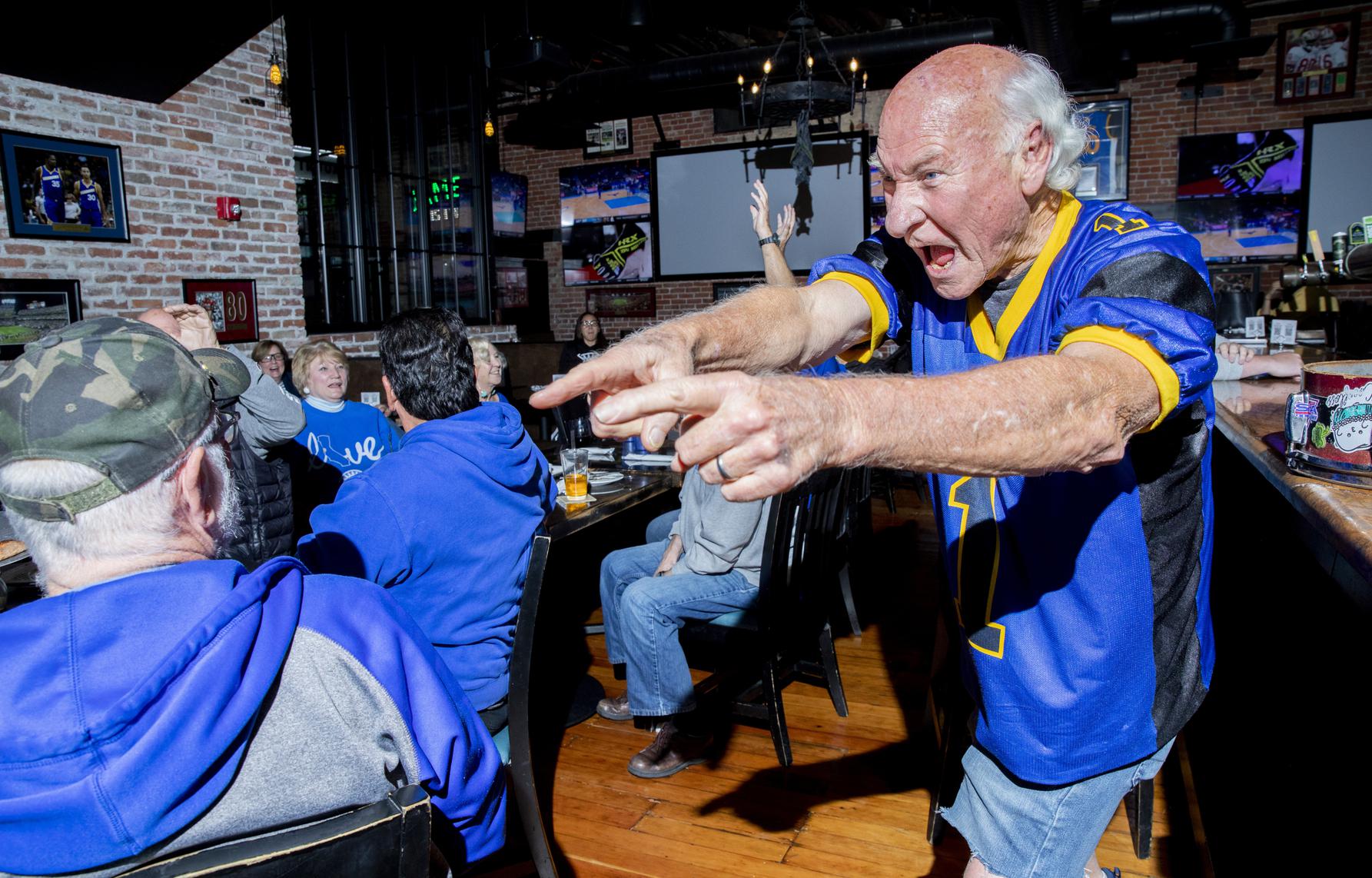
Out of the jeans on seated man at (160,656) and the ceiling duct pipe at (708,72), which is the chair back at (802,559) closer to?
the jeans on seated man at (160,656)

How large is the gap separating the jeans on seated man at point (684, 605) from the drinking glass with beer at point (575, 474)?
43cm

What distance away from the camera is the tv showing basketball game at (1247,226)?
335 inches

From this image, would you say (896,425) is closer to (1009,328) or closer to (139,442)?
(1009,328)

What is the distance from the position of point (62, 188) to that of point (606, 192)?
676 centimetres

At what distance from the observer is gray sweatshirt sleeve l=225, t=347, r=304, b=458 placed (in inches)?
116

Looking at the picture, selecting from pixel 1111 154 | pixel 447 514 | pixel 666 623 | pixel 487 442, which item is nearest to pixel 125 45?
pixel 487 442

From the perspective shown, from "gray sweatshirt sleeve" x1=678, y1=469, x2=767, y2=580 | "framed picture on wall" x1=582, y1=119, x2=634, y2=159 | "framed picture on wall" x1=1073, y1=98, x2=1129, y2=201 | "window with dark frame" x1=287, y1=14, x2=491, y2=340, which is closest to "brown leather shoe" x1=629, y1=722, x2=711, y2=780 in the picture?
"gray sweatshirt sleeve" x1=678, y1=469, x2=767, y2=580

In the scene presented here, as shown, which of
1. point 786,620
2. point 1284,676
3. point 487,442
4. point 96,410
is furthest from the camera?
point 786,620

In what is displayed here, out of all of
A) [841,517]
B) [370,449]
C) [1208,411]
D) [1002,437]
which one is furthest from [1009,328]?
[370,449]

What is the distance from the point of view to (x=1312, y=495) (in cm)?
149

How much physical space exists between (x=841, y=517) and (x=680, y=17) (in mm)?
5973

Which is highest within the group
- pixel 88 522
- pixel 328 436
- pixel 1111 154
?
pixel 1111 154

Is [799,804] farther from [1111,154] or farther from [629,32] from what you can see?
[1111,154]

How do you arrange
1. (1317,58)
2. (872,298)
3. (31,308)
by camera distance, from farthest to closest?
(1317,58) → (31,308) → (872,298)
